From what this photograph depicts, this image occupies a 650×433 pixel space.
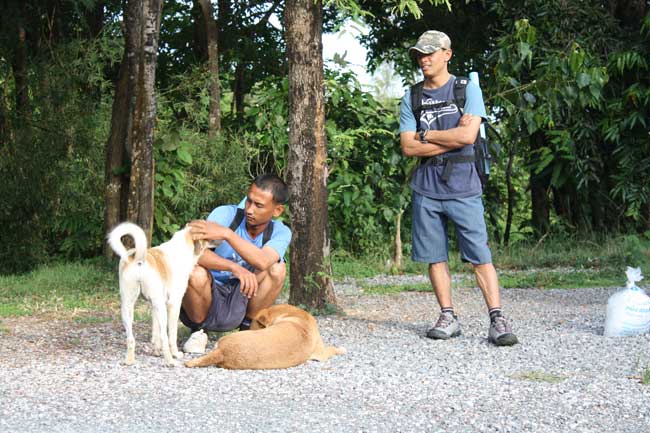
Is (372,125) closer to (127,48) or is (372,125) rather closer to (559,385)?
(127,48)

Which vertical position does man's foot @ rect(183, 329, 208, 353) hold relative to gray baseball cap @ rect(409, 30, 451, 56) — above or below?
below

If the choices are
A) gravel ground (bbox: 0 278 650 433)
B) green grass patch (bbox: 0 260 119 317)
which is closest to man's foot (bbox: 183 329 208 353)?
gravel ground (bbox: 0 278 650 433)

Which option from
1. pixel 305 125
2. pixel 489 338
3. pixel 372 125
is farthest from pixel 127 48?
pixel 489 338

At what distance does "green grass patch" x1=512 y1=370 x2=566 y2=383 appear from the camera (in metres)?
5.25

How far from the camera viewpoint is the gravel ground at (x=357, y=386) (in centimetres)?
436

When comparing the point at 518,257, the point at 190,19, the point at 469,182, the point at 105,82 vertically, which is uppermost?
the point at 190,19

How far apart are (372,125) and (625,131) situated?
11.9 feet

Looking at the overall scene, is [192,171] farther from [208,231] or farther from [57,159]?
[208,231]

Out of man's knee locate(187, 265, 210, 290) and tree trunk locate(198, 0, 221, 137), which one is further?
tree trunk locate(198, 0, 221, 137)

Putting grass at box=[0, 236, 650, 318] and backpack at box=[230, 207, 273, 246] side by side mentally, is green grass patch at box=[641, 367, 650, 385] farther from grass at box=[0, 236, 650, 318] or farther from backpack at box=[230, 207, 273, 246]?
grass at box=[0, 236, 650, 318]

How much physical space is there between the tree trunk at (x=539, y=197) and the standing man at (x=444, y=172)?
831cm

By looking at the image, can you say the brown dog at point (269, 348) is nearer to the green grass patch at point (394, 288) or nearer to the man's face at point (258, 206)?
the man's face at point (258, 206)

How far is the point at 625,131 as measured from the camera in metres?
13.4

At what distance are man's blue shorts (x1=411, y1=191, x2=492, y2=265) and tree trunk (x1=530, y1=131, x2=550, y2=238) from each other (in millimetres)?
8289
